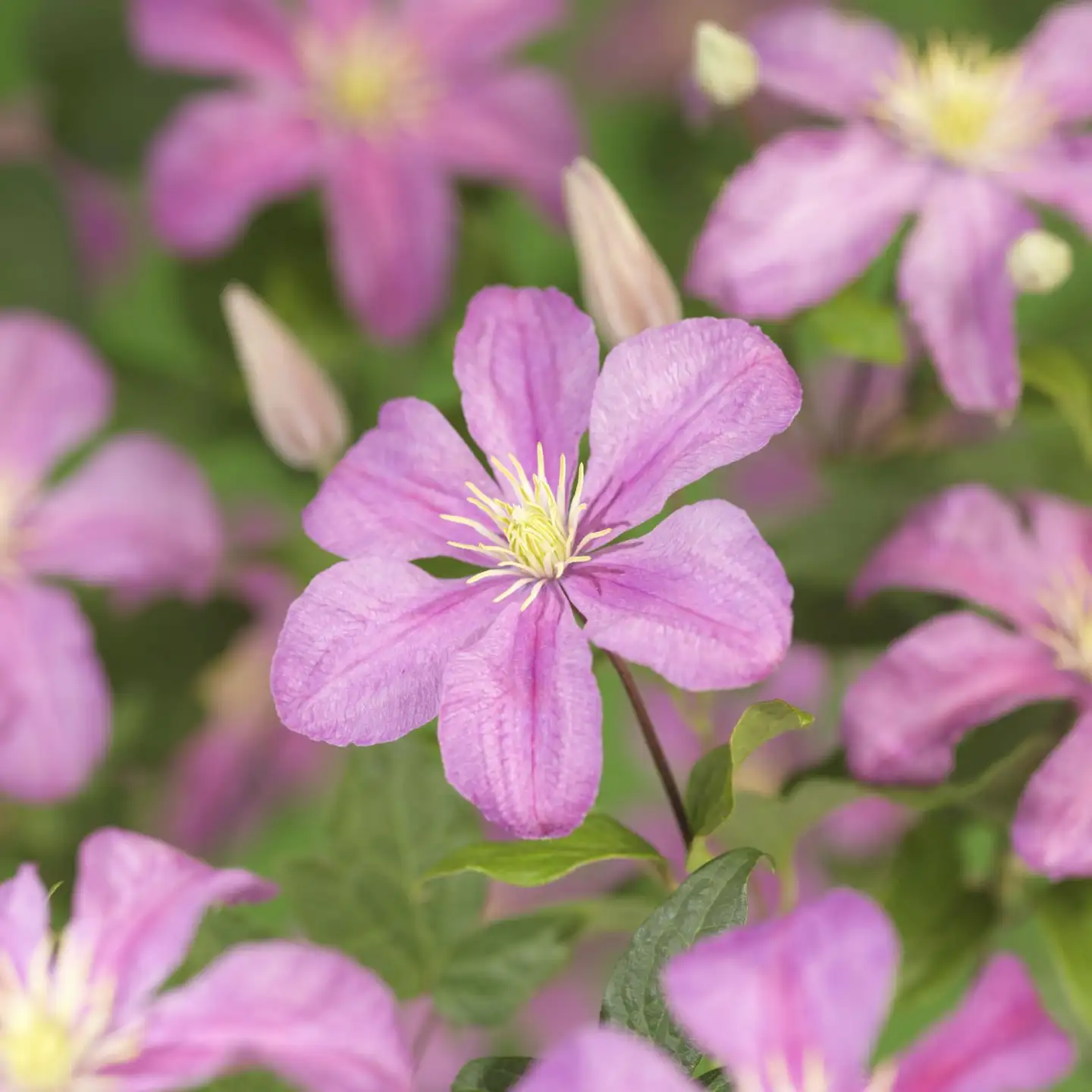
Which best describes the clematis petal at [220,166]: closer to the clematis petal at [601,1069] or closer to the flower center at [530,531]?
the flower center at [530,531]

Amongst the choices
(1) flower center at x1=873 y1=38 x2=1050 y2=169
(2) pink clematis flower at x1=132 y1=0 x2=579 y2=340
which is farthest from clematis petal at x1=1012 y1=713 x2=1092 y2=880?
(2) pink clematis flower at x1=132 y1=0 x2=579 y2=340

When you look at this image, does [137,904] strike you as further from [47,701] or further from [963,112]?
[963,112]

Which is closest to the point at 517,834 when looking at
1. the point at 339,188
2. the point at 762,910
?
the point at 762,910

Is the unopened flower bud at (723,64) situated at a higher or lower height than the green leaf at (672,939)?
higher

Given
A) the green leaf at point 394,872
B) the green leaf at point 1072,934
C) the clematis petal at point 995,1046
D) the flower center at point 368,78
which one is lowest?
the green leaf at point 1072,934

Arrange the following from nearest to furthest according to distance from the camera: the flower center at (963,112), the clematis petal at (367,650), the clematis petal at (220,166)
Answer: the clematis petal at (367,650) < the flower center at (963,112) < the clematis petal at (220,166)

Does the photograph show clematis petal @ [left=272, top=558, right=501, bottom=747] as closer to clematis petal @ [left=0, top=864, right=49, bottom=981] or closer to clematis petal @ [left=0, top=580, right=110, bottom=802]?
clematis petal @ [left=0, top=864, right=49, bottom=981]

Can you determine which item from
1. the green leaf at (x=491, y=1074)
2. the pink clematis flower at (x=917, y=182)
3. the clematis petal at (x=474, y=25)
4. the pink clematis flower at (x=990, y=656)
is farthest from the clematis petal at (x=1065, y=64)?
the green leaf at (x=491, y=1074)
